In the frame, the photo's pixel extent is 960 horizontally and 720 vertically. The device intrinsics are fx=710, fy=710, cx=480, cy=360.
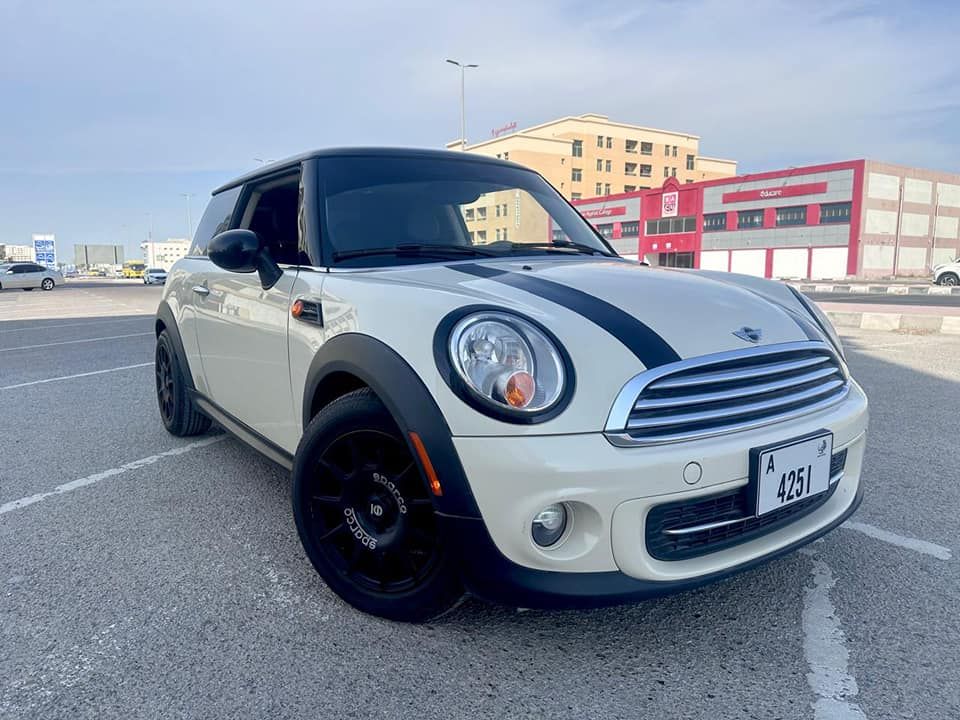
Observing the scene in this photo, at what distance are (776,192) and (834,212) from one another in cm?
357

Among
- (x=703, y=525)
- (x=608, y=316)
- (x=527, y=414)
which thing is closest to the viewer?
(x=527, y=414)

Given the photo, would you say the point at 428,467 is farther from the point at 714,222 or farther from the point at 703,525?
the point at 714,222

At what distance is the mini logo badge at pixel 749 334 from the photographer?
2014 millimetres

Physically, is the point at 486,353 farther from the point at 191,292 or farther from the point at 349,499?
the point at 191,292

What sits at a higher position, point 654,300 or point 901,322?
point 654,300

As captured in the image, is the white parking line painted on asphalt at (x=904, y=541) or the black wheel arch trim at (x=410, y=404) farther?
the white parking line painted on asphalt at (x=904, y=541)

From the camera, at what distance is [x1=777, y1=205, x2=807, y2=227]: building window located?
40906 millimetres

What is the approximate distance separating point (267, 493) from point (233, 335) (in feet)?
2.46

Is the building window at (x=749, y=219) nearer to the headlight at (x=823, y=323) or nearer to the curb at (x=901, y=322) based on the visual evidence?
the curb at (x=901, y=322)

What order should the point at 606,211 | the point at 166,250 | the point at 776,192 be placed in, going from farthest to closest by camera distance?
the point at 166,250
the point at 606,211
the point at 776,192

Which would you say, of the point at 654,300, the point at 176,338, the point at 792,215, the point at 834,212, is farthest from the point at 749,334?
the point at 792,215

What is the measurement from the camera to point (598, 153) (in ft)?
231

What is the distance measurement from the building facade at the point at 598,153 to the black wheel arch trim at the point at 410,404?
63.2 m

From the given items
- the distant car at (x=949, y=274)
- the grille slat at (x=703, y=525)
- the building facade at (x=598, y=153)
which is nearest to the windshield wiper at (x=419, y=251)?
the grille slat at (x=703, y=525)
